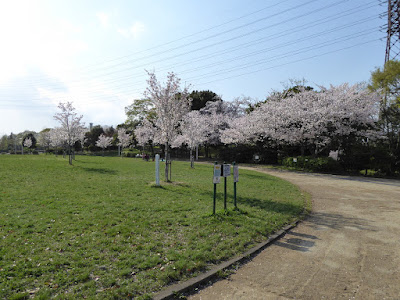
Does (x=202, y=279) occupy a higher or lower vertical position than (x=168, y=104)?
lower

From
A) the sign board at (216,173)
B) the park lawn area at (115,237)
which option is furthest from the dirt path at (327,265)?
the sign board at (216,173)

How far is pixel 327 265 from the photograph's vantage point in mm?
3688

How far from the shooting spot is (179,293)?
2.86m

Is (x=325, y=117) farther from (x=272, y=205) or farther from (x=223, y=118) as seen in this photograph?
(x=223, y=118)

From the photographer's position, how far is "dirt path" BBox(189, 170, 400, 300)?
2.97 meters

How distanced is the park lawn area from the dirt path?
1.57ft

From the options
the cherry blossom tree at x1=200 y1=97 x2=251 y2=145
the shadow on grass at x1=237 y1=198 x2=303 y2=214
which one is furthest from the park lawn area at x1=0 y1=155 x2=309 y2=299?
the cherry blossom tree at x1=200 y1=97 x2=251 y2=145

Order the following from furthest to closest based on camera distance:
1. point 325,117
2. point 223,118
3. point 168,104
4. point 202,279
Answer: point 223,118 → point 325,117 → point 168,104 → point 202,279

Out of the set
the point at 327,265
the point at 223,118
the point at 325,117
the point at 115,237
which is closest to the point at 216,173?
the point at 115,237

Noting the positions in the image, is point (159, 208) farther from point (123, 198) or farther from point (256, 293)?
point (256, 293)

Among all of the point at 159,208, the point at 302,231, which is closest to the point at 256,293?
the point at 302,231

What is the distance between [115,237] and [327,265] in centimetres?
346

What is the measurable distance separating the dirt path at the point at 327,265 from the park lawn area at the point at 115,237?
479 mm

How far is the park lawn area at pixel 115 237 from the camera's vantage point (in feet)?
9.58
